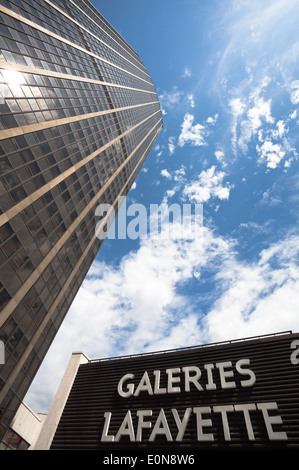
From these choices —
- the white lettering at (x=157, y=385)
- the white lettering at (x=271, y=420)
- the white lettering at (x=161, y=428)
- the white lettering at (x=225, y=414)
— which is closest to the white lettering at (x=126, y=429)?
the white lettering at (x=161, y=428)

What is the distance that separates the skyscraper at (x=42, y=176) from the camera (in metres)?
23.2

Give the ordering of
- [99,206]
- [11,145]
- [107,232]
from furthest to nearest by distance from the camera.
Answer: [107,232], [99,206], [11,145]

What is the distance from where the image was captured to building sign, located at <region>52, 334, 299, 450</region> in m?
17.4

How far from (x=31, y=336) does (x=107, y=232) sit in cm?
2559

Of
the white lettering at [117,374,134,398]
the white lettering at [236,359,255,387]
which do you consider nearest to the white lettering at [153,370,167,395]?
the white lettering at [117,374,134,398]

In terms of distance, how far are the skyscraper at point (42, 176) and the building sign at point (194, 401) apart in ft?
26.4

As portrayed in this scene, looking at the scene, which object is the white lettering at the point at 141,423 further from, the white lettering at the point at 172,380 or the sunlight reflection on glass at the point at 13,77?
the sunlight reflection on glass at the point at 13,77

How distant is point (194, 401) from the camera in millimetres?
20250

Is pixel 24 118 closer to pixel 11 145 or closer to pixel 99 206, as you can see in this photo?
pixel 11 145

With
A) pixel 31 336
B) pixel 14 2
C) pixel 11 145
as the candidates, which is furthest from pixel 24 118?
pixel 31 336

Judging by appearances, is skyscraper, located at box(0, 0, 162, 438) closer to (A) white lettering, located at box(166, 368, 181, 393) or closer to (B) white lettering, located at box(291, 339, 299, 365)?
(A) white lettering, located at box(166, 368, 181, 393)

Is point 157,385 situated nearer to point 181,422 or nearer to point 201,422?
point 181,422

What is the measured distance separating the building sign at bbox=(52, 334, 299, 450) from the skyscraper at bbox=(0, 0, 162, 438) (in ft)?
26.4

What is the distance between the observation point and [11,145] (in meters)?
24.0
